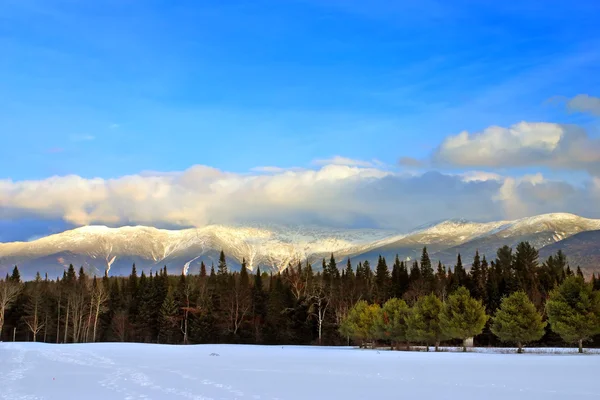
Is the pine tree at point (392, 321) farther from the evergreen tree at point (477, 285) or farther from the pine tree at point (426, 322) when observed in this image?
the evergreen tree at point (477, 285)

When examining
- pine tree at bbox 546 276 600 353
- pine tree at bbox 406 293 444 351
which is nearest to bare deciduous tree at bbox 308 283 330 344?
pine tree at bbox 406 293 444 351

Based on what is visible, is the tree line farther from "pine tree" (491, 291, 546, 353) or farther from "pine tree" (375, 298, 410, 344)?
"pine tree" (491, 291, 546, 353)

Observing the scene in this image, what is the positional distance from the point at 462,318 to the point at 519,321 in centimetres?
940

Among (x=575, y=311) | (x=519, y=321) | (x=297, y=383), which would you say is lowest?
(x=297, y=383)

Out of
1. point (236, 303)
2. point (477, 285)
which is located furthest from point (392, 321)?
point (236, 303)

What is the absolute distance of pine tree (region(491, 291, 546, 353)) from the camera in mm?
82250

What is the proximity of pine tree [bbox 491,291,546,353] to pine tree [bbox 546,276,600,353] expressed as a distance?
8.42 ft

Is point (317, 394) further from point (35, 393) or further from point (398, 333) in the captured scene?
point (398, 333)

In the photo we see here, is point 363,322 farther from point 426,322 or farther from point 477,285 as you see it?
point 477,285

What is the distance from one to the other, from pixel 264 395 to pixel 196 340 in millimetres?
105939

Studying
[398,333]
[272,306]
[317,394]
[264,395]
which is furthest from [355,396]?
[272,306]

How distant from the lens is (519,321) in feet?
271

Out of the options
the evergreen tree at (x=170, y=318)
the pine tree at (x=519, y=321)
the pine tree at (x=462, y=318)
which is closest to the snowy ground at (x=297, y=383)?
the pine tree at (x=519, y=321)

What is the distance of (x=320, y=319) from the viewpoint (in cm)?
12475
